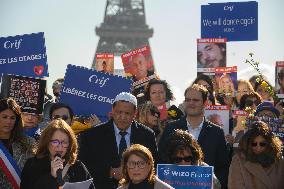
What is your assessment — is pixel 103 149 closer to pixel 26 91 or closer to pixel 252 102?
pixel 26 91

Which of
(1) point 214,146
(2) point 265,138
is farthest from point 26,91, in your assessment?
(2) point 265,138

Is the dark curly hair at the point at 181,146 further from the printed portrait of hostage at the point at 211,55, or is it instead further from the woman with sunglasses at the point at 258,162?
the printed portrait of hostage at the point at 211,55

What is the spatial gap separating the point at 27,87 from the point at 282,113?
394 cm

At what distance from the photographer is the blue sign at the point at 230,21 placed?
1616 cm

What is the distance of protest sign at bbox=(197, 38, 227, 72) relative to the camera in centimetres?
1548

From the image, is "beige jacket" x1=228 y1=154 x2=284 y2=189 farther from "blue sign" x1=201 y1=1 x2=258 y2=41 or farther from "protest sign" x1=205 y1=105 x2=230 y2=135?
"blue sign" x1=201 y1=1 x2=258 y2=41

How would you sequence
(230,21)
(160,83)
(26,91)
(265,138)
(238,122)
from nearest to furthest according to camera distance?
(265,138) → (26,91) → (238,122) → (160,83) → (230,21)

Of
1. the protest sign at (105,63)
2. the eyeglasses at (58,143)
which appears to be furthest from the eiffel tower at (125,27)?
the eyeglasses at (58,143)

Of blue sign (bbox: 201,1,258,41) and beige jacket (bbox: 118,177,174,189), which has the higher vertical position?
blue sign (bbox: 201,1,258,41)

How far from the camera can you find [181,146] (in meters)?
9.33

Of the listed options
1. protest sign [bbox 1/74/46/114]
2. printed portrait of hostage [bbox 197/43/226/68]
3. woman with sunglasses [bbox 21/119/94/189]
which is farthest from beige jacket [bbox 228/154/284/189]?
printed portrait of hostage [bbox 197/43/226/68]

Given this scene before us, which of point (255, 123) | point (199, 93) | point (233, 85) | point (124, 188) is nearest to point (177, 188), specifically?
point (124, 188)

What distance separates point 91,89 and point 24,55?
1.74 m

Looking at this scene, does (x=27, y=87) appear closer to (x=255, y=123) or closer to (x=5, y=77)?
(x=5, y=77)
